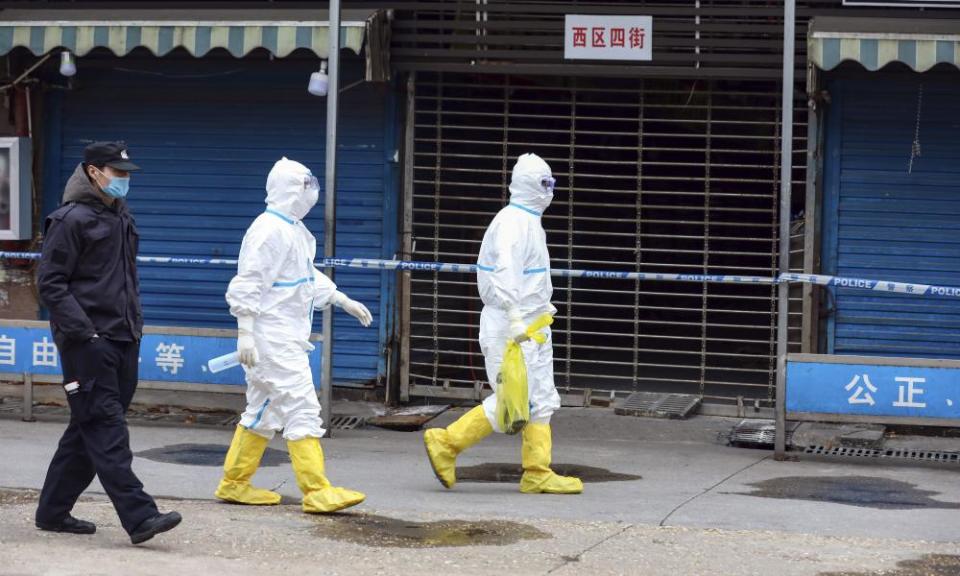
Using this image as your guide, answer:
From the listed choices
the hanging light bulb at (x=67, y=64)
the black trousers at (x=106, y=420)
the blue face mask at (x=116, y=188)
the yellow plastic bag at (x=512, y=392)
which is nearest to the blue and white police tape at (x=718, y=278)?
the hanging light bulb at (x=67, y=64)

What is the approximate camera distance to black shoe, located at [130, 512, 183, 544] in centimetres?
656

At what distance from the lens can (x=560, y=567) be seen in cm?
649

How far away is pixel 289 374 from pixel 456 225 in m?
4.38

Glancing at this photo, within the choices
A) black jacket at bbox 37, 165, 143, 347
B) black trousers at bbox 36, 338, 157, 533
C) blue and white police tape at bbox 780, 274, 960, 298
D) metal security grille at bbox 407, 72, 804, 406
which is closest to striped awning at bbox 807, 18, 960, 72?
metal security grille at bbox 407, 72, 804, 406

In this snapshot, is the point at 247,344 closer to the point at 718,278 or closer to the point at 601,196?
the point at 718,278

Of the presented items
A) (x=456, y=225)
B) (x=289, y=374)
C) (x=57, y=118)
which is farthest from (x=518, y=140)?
(x=289, y=374)

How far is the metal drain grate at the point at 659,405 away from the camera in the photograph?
1128 centimetres

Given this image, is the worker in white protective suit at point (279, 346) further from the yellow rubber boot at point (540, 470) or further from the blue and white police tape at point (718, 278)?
the blue and white police tape at point (718, 278)

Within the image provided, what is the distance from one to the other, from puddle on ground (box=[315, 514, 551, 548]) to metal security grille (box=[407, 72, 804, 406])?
159 inches

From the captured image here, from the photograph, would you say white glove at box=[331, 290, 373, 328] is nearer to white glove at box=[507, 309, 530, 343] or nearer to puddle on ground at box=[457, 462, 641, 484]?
white glove at box=[507, 309, 530, 343]

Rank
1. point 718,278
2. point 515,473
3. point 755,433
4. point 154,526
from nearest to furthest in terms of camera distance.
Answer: point 154,526 → point 515,473 → point 718,278 → point 755,433

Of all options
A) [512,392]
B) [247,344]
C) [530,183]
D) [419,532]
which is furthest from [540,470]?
[247,344]

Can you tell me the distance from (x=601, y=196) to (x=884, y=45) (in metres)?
3.17

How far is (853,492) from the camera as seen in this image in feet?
28.2
